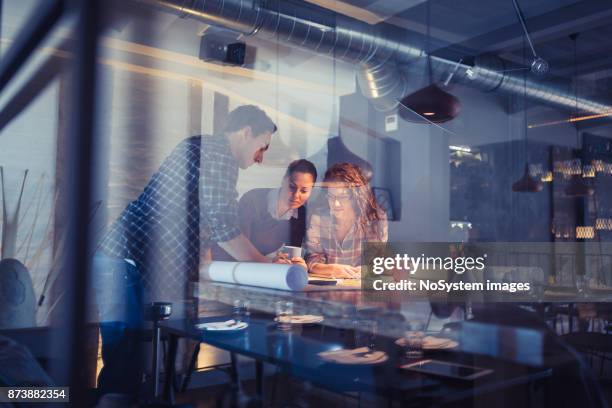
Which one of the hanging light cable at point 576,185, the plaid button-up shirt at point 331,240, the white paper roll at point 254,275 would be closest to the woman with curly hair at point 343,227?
the plaid button-up shirt at point 331,240

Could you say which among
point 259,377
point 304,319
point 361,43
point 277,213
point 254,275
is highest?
point 361,43

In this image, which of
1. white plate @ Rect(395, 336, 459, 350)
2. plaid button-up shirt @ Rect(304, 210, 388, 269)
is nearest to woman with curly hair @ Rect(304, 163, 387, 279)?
plaid button-up shirt @ Rect(304, 210, 388, 269)

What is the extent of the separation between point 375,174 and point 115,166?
3.27m

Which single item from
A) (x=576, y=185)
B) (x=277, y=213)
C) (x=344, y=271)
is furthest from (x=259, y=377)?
(x=576, y=185)

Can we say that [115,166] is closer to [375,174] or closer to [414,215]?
[414,215]

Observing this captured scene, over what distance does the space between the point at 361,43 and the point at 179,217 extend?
5.93ft

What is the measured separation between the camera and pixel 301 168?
295 centimetres

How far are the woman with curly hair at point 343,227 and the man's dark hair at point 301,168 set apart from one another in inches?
3.8

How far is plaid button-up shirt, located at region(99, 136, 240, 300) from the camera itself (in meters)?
1.22

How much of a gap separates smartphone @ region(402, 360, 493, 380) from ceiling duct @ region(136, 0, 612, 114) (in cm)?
146

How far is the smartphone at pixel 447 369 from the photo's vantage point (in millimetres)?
1009

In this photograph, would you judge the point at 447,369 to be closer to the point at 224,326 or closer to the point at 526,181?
the point at 224,326

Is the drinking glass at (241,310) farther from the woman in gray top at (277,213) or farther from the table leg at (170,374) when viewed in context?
the woman in gray top at (277,213)

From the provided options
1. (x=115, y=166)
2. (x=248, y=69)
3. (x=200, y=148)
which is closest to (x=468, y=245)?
(x=200, y=148)
